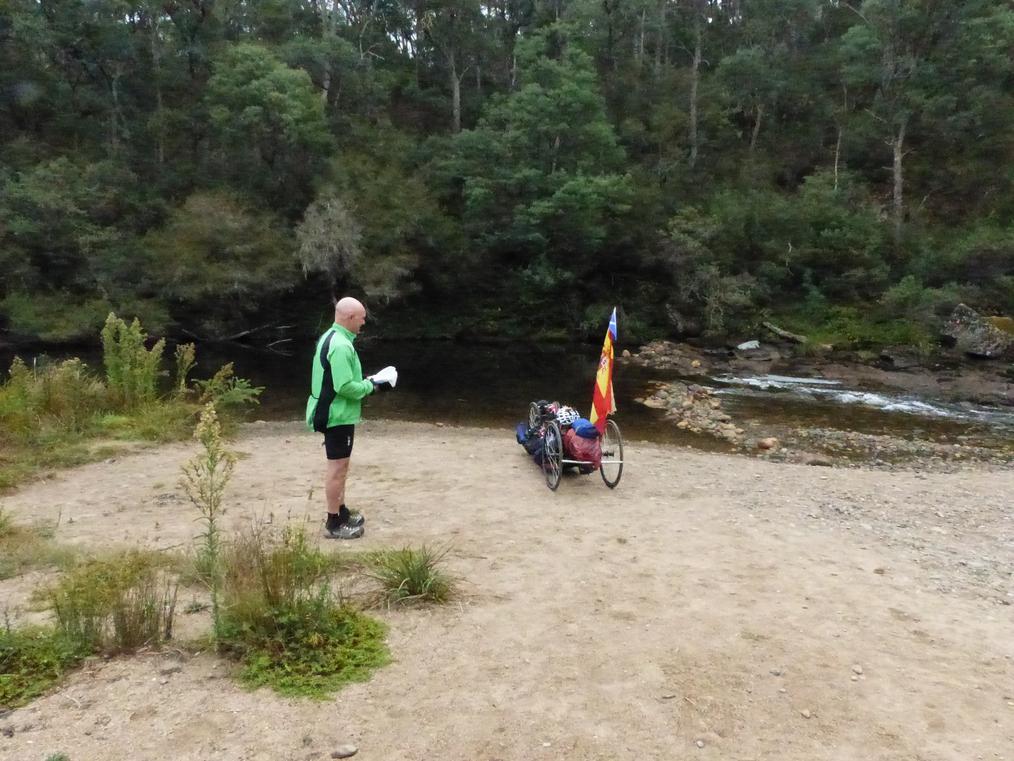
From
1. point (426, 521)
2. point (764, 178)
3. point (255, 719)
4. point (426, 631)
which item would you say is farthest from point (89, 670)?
point (764, 178)

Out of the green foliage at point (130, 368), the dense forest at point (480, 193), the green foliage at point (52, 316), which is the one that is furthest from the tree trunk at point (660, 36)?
the green foliage at point (130, 368)

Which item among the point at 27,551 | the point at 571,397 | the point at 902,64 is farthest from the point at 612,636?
the point at 902,64

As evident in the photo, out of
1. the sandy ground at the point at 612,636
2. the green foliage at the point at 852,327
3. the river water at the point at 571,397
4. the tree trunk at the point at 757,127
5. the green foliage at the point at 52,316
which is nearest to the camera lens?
the sandy ground at the point at 612,636

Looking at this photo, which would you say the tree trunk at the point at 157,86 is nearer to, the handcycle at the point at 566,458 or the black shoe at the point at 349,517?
the handcycle at the point at 566,458

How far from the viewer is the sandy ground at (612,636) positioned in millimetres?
2957

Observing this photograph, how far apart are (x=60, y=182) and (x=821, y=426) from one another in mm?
21753

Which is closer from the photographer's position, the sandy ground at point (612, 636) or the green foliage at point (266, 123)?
the sandy ground at point (612, 636)

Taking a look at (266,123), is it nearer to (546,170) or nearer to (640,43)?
(546,170)

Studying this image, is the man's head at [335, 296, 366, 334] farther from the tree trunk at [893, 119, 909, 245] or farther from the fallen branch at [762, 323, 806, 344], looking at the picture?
the tree trunk at [893, 119, 909, 245]

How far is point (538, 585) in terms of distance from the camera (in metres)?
4.63

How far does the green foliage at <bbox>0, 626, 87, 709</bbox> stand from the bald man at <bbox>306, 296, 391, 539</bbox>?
2052mm

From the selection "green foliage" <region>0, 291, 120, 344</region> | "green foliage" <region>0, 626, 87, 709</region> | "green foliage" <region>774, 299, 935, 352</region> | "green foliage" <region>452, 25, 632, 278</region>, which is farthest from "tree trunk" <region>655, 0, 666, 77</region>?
"green foliage" <region>0, 626, 87, 709</region>

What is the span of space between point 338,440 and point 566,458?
121 inches

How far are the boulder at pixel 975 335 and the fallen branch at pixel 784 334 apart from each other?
396 centimetres
